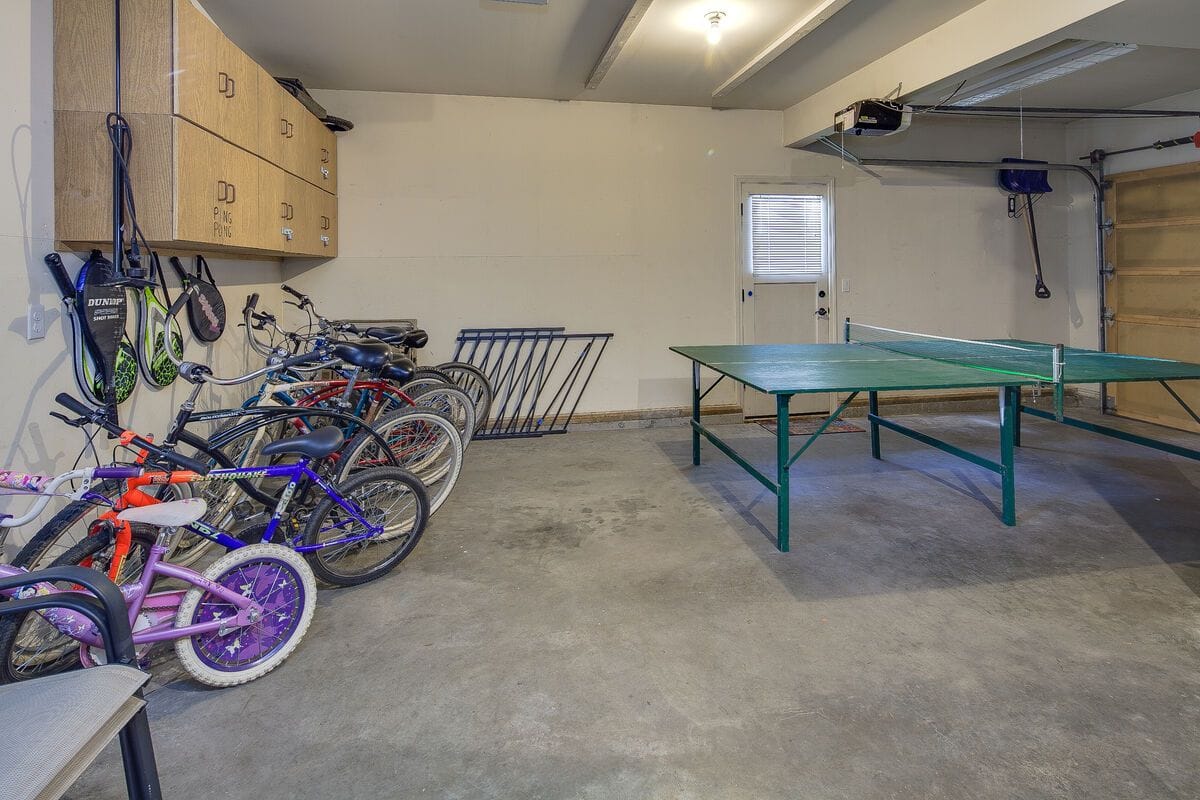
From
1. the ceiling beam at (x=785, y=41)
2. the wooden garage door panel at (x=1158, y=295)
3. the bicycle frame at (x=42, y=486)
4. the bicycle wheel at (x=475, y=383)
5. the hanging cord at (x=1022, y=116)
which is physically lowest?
the bicycle frame at (x=42, y=486)

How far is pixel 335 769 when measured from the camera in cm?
175

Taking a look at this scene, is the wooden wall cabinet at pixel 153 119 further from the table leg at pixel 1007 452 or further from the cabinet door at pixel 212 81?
the table leg at pixel 1007 452

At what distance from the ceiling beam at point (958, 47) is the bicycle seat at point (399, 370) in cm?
353

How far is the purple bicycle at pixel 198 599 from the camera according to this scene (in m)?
1.86

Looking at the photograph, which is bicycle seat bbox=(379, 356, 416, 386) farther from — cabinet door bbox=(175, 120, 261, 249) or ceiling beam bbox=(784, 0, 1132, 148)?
ceiling beam bbox=(784, 0, 1132, 148)

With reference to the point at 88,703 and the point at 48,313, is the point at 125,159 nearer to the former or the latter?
the point at 48,313

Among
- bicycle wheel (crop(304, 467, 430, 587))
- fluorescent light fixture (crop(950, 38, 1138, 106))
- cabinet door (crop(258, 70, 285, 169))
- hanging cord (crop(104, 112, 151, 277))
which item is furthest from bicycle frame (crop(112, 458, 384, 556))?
fluorescent light fixture (crop(950, 38, 1138, 106))

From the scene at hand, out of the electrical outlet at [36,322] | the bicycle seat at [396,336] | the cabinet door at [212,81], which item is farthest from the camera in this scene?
the bicycle seat at [396,336]

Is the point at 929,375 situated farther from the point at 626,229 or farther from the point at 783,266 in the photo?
the point at 626,229

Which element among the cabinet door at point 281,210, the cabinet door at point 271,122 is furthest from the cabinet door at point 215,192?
the cabinet door at point 271,122

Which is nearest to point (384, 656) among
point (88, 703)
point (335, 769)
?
point (335, 769)

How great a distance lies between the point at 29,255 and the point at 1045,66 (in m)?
5.21

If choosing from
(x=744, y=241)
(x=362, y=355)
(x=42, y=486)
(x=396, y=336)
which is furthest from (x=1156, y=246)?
(x=42, y=486)

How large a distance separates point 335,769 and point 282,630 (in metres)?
0.64
